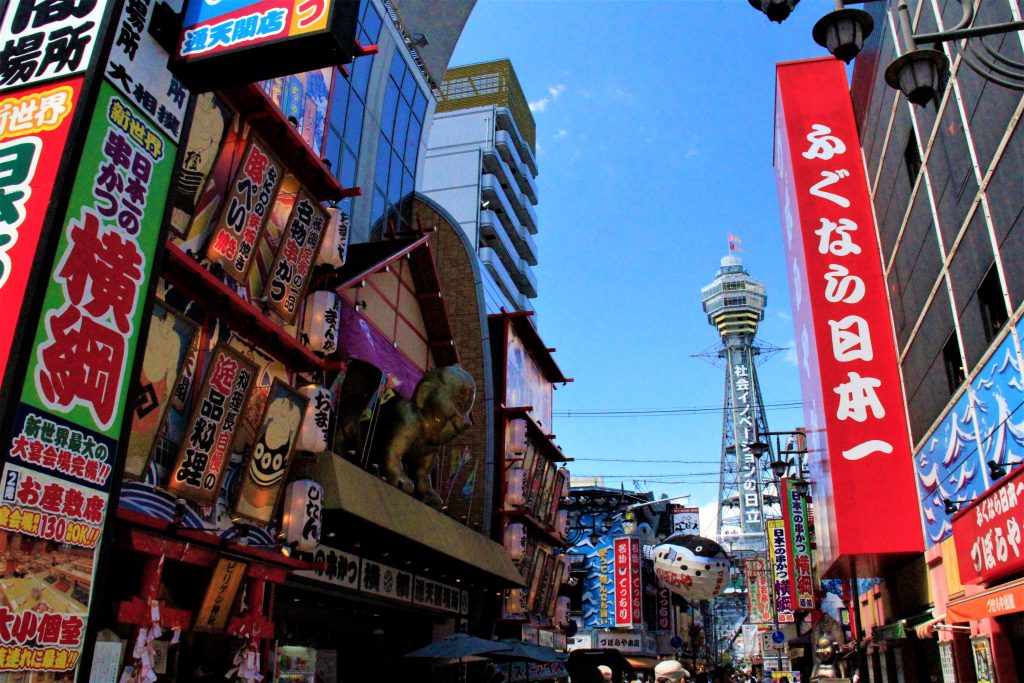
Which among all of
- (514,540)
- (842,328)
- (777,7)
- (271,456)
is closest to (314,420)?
(271,456)

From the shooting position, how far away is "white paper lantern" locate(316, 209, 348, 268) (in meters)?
14.0

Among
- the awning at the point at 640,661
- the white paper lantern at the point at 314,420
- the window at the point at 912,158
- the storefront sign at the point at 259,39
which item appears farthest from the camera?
the awning at the point at 640,661

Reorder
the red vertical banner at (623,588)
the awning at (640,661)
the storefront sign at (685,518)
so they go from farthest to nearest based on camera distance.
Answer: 1. the storefront sign at (685,518)
2. the red vertical banner at (623,588)
3. the awning at (640,661)

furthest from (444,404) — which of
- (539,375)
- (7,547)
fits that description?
(539,375)

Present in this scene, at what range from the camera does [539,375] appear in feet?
104

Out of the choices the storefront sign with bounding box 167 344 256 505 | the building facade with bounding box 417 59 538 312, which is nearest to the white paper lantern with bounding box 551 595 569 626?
the storefront sign with bounding box 167 344 256 505

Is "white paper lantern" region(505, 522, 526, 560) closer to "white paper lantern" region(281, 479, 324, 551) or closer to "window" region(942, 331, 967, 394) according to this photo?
"white paper lantern" region(281, 479, 324, 551)

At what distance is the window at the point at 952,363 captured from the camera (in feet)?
49.4

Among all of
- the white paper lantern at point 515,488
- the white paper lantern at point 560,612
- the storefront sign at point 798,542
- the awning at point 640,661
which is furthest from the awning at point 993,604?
the awning at point 640,661

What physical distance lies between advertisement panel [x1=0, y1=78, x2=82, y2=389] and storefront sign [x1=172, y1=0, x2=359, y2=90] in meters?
1.54

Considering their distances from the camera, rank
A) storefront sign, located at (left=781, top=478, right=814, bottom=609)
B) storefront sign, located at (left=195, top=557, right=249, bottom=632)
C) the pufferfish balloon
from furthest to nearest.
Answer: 1. storefront sign, located at (left=781, top=478, right=814, bottom=609)
2. the pufferfish balloon
3. storefront sign, located at (left=195, top=557, right=249, bottom=632)

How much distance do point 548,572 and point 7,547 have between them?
2502cm

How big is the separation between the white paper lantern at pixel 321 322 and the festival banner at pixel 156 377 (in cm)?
305

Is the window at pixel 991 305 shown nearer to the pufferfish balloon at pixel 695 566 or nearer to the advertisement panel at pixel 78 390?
the pufferfish balloon at pixel 695 566
